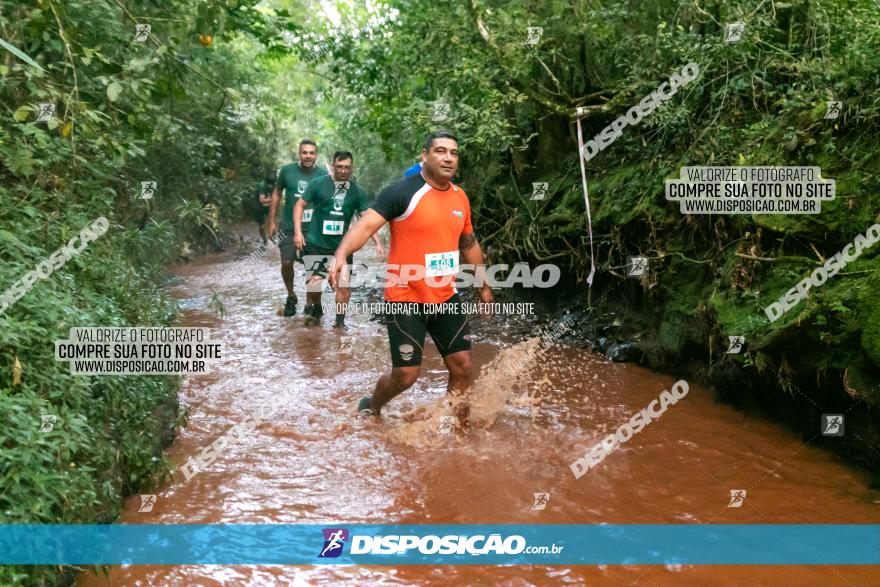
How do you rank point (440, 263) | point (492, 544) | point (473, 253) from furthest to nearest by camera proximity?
point (473, 253), point (440, 263), point (492, 544)

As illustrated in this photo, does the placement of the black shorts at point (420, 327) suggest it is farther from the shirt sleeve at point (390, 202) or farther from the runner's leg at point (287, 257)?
the runner's leg at point (287, 257)

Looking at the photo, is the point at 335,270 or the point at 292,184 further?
the point at 292,184

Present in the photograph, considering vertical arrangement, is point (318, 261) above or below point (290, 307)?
above

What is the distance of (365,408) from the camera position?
226 inches

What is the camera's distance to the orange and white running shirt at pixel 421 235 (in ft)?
16.1

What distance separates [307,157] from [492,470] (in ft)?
18.4

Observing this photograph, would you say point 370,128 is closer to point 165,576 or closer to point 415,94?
point 415,94

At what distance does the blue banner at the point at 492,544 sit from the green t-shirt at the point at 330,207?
495 centimetres

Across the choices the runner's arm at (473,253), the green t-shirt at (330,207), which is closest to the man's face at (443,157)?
the runner's arm at (473,253)

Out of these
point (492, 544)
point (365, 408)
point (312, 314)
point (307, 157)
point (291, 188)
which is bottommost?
point (492, 544)

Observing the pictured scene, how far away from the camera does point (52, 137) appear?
552cm

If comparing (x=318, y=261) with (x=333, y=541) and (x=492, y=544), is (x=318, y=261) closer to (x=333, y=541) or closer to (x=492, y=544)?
(x=333, y=541)

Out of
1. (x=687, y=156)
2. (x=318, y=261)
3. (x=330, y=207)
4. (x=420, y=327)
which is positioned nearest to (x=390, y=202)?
(x=420, y=327)

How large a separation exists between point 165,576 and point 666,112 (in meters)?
5.85
